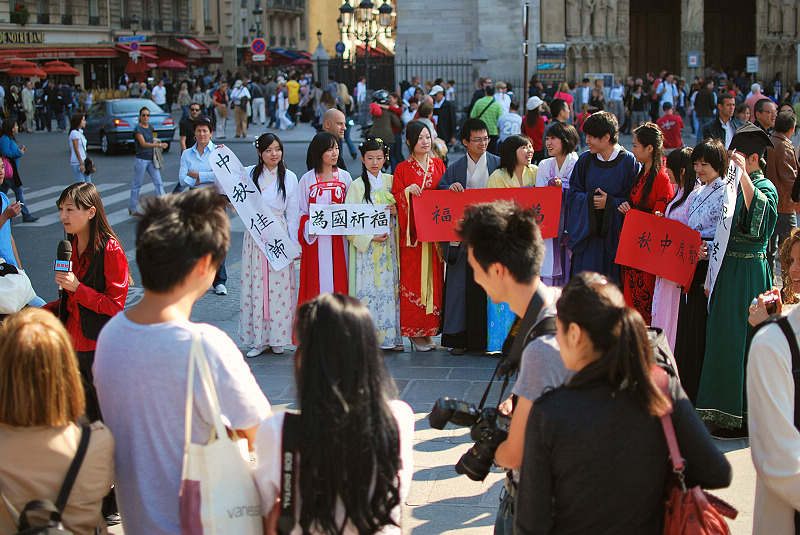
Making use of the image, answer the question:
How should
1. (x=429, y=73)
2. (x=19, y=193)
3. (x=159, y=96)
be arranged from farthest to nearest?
(x=159, y=96) < (x=429, y=73) < (x=19, y=193)

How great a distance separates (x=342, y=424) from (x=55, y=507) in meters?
0.90

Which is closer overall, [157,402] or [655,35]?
[157,402]

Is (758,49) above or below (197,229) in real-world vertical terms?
above

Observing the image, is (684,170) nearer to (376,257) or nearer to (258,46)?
(376,257)

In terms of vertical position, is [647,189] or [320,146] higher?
[320,146]

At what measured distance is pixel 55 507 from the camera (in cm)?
251

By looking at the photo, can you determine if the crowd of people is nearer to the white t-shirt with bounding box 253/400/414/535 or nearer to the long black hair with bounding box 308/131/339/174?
the white t-shirt with bounding box 253/400/414/535

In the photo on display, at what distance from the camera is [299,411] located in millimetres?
2434

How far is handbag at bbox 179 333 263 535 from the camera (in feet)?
7.95

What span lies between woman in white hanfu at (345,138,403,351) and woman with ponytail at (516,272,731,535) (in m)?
4.51

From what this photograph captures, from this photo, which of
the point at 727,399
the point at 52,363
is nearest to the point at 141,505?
the point at 52,363

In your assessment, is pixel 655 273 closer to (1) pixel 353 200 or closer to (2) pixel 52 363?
(1) pixel 353 200

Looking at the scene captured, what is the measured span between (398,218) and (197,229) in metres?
4.44

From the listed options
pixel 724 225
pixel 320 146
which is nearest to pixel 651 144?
pixel 724 225
